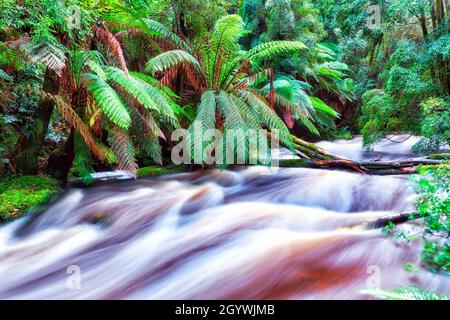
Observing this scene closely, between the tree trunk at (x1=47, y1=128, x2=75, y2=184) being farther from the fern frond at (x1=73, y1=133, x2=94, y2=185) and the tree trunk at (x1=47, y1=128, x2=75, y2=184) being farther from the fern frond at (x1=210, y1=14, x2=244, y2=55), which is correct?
the fern frond at (x1=210, y1=14, x2=244, y2=55)

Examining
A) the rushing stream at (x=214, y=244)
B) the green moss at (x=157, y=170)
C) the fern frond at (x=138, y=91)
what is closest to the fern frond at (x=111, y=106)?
the fern frond at (x=138, y=91)

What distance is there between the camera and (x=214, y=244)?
2.66 m

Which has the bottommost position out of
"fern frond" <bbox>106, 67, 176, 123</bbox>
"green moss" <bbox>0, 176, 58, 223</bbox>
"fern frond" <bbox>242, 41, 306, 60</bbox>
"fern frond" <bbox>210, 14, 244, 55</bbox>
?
"green moss" <bbox>0, 176, 58, 223</bbox>

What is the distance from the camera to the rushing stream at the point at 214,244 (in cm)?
199

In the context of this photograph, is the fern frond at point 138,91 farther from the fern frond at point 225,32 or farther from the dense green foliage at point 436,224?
the dense green foliage at point 436,224

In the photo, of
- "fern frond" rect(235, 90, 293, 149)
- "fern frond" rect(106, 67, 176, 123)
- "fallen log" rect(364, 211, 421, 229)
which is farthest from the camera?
"fern frond" rect(235, 90, 293, 149)

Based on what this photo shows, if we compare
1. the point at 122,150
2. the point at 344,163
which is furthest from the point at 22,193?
the point at 344,163

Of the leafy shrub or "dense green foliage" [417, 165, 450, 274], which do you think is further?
the leafy shrub

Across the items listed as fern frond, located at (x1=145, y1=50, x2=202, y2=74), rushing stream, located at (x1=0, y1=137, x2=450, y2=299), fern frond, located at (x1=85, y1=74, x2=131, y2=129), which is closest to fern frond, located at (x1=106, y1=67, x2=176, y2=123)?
fern frond, located at (x1=85, y1=74, x2=131, y2=129)

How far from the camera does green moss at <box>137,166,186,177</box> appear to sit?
5.04m

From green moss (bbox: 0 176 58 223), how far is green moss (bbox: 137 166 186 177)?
4.31 feet
